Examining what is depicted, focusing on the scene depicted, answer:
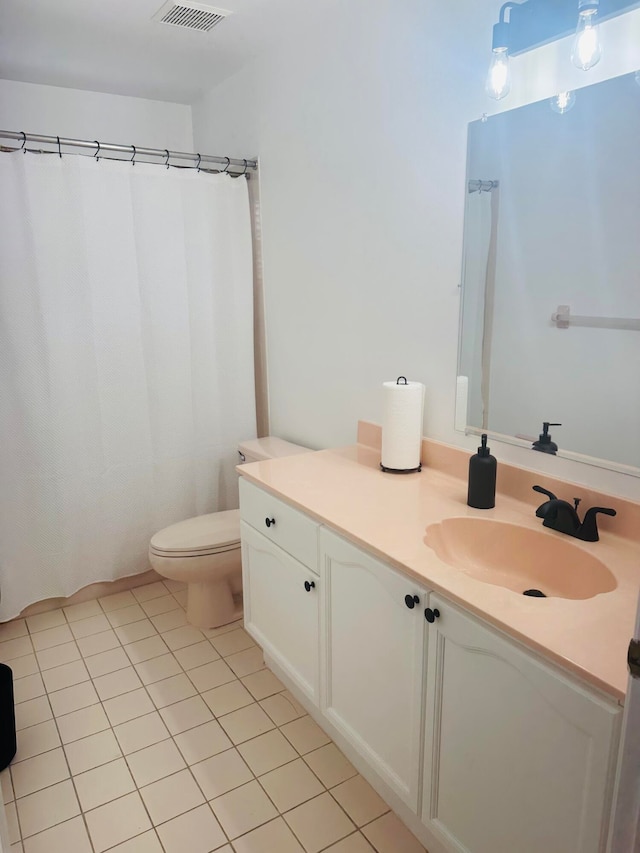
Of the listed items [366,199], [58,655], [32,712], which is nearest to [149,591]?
[58,655]

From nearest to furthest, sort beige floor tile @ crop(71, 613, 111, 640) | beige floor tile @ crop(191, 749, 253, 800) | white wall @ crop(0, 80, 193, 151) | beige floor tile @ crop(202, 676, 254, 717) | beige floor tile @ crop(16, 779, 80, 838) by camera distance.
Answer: beige floor tile @ crop(16, 779, 80, 838)
beige floor tile @ crop(191, 749, 253, 800)
beige floor tile @ crop(202, 676, 254, 717)
beige floor tile @ crop(71, 613, 111, 640)
white wall @ crop(0, 80, 193, 151)

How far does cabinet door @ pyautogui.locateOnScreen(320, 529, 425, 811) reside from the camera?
1443 millimetres

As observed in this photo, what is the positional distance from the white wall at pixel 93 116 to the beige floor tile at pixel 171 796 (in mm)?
2752

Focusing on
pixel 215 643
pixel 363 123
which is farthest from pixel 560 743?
pixel 363 123

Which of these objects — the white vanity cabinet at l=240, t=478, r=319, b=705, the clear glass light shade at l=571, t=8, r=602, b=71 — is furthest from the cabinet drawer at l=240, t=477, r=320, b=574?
the clear glass light shade at l=571, t=8, r=602, b=71

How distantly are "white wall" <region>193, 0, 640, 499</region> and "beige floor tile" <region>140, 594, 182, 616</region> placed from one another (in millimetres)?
955

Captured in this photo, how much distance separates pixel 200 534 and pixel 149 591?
0.61 m

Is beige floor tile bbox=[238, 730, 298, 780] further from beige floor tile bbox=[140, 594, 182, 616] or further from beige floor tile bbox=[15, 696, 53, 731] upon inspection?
beige floor tile bbox=[140, 594, 182, 616]

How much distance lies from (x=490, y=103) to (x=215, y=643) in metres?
2.18

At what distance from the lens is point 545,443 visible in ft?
5.51

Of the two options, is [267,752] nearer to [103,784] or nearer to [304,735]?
[304,735]

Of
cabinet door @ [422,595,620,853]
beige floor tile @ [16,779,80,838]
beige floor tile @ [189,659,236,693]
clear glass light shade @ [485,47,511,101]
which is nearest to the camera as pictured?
cabinet door @ [422,595,620,853]

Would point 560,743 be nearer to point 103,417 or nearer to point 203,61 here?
point 103,417

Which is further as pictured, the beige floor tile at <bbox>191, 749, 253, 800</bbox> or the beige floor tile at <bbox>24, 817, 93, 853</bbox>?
the beige floor tile at <bbox>191, 749, 253, 800</bbox>
